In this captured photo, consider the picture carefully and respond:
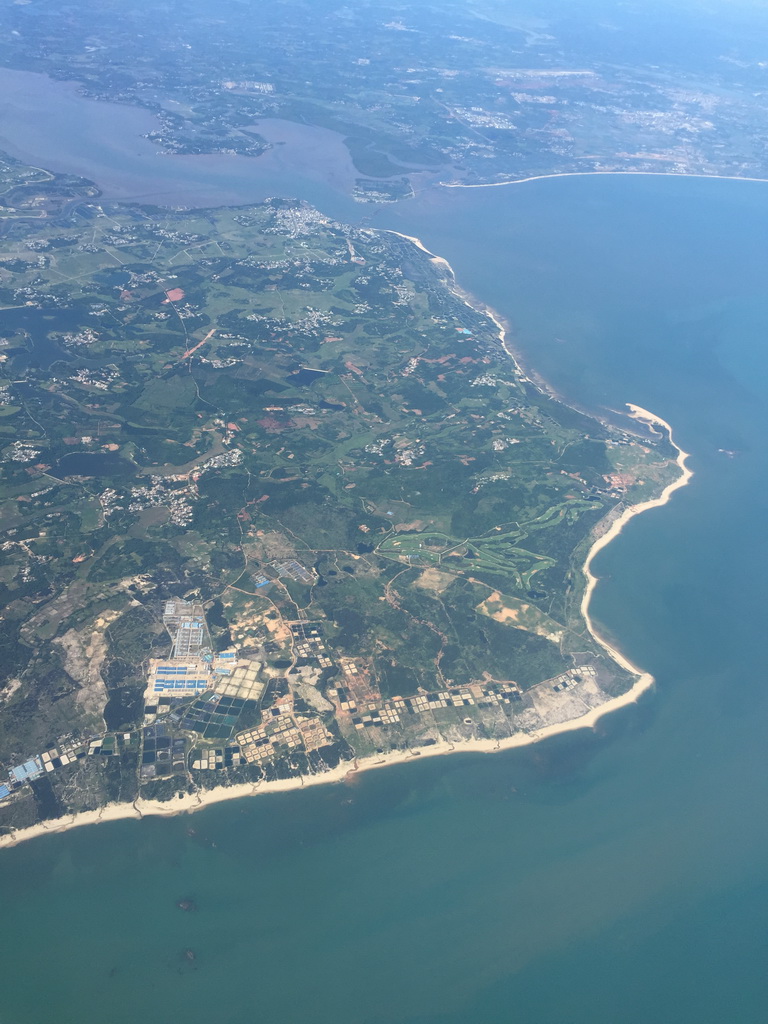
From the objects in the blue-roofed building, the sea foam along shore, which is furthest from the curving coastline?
the blue-roofed building

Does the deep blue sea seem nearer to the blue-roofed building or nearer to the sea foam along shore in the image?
the sea foam along shore

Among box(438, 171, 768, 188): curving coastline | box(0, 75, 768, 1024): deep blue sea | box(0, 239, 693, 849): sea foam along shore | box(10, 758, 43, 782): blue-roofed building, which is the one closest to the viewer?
box(0, 75, 768, 1024): deep blue sea

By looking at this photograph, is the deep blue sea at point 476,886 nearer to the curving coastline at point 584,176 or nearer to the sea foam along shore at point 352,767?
the sea foam along shore at point 352,767

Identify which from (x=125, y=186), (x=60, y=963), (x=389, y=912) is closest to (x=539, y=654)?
(x=389, y=912)

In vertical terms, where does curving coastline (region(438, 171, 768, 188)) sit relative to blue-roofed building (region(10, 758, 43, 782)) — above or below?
above

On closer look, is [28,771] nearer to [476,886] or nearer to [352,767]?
[352,767]

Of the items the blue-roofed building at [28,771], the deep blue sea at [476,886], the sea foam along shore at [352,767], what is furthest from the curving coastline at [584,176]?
the blue-roofed building at [28,771]

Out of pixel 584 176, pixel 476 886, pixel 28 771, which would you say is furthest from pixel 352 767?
pixel 584 176

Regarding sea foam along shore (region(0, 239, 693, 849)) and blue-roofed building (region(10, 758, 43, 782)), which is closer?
sea foam along shore (region(0, 239, 693, 849))

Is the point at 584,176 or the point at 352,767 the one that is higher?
the point at 584,176
